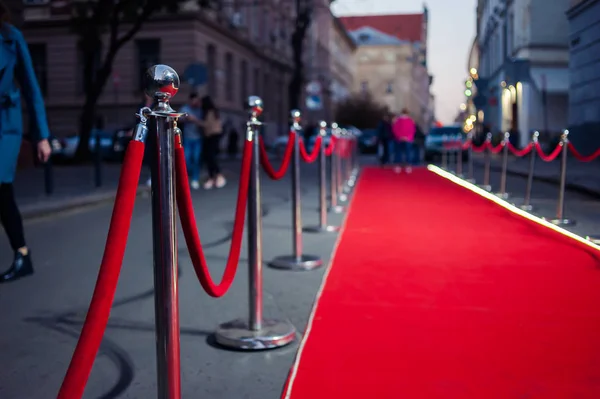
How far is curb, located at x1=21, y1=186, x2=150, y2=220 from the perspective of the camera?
377 inches

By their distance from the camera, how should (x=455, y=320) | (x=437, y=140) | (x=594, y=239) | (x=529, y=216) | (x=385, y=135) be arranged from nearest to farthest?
(x=455, y=320)
(x=594, y=239)
(x=529, y=216)
(x=385, y=135)
(x=437, y=140)

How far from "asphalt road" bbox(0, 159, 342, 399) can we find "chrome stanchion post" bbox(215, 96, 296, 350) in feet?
0.25

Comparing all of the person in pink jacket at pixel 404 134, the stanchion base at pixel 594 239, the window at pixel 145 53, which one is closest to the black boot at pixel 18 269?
the stanchion base at pixel 594 239

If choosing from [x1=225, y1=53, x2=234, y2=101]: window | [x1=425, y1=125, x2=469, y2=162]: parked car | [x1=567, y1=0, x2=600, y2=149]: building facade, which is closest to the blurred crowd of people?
[x1=567, y1=0, x2=600, y2=149]: building facade

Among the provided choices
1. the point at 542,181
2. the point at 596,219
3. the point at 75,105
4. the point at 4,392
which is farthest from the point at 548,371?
the point at 75,105

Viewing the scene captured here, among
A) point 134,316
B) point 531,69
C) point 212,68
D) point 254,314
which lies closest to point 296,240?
point 134,316

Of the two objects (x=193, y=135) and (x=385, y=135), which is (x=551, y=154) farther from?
(x=385, y=135)

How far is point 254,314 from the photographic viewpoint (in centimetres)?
407

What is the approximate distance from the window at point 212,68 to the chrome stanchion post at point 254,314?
3282cm

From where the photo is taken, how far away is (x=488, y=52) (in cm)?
5359

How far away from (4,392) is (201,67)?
16.4 meters

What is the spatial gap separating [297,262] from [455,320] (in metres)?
2.01

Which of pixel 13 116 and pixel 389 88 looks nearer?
pixel 13 116

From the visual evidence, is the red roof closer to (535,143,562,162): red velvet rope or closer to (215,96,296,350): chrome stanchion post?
(535,143,562,162): red velvet rope
